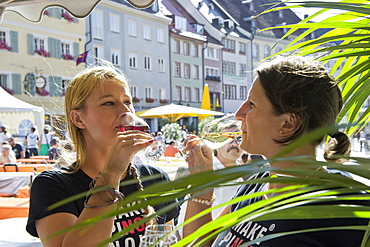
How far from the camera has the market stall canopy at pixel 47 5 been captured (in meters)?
3.54

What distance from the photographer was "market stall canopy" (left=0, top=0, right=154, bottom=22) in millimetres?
3537

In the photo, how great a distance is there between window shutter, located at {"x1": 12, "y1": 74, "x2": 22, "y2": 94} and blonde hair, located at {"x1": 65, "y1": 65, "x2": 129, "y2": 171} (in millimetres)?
19740

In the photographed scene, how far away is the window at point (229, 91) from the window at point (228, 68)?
1.22 meters

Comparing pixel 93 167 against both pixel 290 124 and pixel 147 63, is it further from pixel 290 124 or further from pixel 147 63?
pixel 147 63

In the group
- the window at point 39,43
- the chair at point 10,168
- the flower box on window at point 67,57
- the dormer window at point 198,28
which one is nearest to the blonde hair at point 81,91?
the chair at point 10,168

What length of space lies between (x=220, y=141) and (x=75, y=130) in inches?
24.4

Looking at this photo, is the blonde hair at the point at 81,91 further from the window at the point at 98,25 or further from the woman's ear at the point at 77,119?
the window at the point at 98,25

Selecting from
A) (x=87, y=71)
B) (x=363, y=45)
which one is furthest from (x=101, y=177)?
(x=363, y=45)

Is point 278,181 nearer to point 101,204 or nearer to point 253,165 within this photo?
point 253,165

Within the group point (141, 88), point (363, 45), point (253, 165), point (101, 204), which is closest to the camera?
point (253, 165)

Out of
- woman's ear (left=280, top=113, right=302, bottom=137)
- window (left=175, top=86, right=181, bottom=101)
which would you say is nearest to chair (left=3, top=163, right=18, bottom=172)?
woman's ear (left=280, top=113, right=302, bottom=137)

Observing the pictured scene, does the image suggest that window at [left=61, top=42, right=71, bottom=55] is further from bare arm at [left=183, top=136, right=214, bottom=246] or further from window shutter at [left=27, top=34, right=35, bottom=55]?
bare arm at [left=183, top=136, right=214, bottom=246]

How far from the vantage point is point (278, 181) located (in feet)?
1.17

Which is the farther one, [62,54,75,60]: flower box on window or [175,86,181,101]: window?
[175,86,181,101]: window
